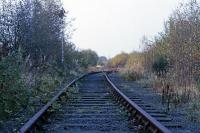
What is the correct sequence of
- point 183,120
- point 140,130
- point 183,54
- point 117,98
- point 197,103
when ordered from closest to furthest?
1. point 140,130
2. point 183,120
3. point 197,103
4. point 117,98
5. point 183,54

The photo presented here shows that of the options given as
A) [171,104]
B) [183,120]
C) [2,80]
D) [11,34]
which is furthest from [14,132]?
[11,34]

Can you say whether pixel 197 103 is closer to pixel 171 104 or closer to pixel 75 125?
pixel 171 104

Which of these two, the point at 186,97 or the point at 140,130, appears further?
the point at 186,97

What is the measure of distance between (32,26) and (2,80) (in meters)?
13.4

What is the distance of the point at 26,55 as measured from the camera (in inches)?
942

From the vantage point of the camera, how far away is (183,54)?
1895 centimetres

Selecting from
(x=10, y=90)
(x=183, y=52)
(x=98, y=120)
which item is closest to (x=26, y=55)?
(x=183, y=52)

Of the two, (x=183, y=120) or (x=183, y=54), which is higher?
(x=183, y=54)

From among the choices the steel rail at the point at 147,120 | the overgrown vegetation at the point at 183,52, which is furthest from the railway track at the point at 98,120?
the overgrown vegetation at the point at 183,52

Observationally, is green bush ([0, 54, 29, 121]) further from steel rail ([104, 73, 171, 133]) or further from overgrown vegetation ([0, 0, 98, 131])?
steel rail ([104, 73, 171, 133])

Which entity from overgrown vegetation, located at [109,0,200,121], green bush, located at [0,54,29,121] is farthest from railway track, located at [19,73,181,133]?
overgrown vegetation, located at [109,0,200,121]

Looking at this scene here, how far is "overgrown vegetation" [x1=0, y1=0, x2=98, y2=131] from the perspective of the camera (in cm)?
1121

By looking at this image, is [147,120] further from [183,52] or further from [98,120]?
[183,52]

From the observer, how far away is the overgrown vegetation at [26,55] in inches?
441
